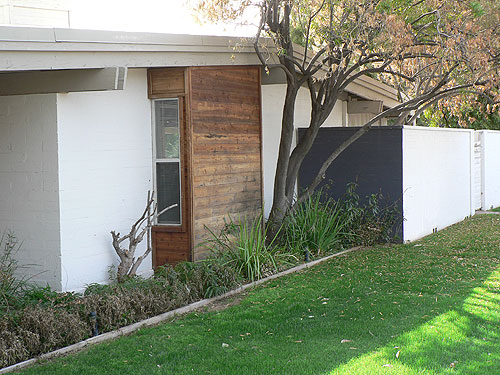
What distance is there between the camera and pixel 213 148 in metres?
9.95

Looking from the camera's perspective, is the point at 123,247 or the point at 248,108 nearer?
the point at 123,247

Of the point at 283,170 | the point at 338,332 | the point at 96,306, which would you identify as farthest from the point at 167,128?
the point at 338,332

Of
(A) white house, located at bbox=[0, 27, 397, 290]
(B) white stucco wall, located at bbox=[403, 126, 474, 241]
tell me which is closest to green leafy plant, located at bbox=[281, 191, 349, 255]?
(A) white house, located at bbox=[0, 27, 397, 290]

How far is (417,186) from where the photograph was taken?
518 inches

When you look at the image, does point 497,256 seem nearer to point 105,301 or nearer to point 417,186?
point 417,186

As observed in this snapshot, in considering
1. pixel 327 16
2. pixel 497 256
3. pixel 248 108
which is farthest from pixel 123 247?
pixel 497 256

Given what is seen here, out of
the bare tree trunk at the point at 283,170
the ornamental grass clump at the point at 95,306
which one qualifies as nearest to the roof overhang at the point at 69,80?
the ornamental grass clump at the point at 95,306

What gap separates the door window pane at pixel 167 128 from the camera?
9.56 m

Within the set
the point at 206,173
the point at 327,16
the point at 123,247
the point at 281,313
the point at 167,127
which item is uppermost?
the point at 327,16

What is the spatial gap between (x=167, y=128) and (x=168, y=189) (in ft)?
2.78

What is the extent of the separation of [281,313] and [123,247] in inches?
99.3

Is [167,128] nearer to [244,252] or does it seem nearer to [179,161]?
[179,161]

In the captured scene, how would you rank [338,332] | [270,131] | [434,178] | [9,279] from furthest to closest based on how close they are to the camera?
[434,178] → [270,131] → [9,279] → [338,332]

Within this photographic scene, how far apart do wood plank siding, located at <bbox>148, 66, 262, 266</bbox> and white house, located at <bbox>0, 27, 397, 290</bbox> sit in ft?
0.05
